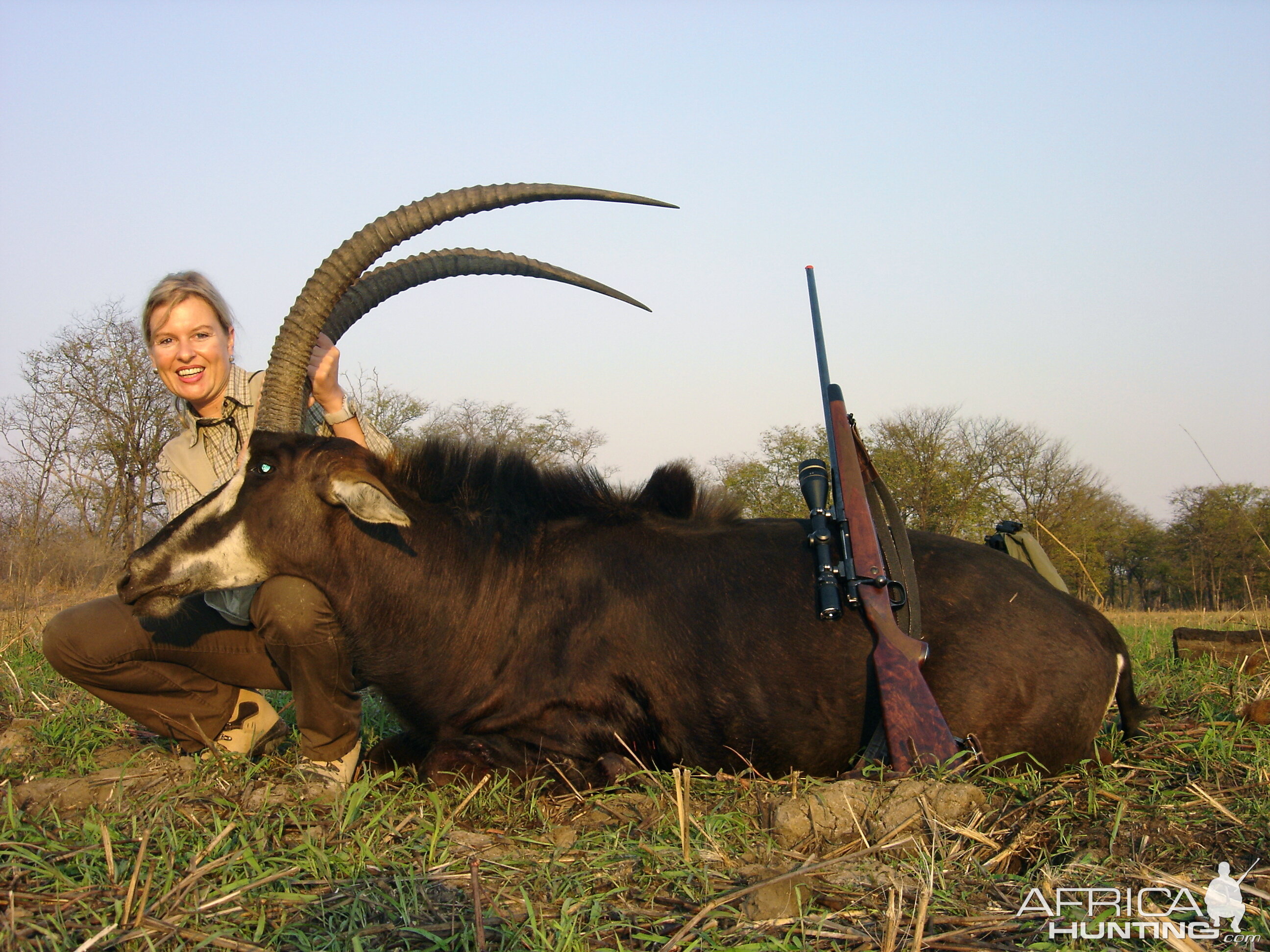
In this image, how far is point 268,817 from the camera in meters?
3.22

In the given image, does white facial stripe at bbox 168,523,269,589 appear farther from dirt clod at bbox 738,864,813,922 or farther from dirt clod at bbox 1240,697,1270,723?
dirt clod at bbox 1240,697,1270,723

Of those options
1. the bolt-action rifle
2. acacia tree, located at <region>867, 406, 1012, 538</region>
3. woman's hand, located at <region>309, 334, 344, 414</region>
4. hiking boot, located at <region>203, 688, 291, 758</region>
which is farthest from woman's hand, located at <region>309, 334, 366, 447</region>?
acacia tree, located at <region>867, 406, 1012, 538</region>

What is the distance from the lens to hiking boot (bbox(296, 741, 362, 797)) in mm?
3572

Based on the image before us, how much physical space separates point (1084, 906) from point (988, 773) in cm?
120

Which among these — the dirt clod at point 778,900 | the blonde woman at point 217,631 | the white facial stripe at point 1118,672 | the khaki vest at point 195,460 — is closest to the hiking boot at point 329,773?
the blonde woman at point 217,631

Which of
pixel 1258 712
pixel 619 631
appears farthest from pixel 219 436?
pixel 1258 712

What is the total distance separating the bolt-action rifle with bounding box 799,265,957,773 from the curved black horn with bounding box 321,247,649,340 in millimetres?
1346

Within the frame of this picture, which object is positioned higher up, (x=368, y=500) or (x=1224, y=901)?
(x=368, y=500)

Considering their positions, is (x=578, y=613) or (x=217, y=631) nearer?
(x=578, y=613)

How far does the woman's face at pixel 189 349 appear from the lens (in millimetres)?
4496

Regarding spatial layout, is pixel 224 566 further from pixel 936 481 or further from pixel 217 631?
pixel 936 481

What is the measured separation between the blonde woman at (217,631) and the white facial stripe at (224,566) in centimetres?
9

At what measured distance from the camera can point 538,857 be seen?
9.82 ft

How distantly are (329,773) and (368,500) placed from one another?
1.15 m
